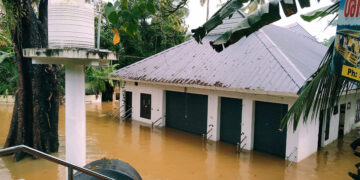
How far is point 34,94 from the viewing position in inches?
377

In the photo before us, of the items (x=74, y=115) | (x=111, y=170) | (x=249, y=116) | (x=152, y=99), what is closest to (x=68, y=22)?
(x=74, y=115)

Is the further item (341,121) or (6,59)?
(341,121)

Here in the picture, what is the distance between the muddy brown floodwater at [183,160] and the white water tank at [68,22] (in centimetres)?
494

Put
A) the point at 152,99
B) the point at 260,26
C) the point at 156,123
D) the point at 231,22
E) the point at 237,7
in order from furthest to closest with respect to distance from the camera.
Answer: the point at 152,99 < the point at 156,123 < the point at 231,22 < the point at 237,7 < the point at 260,26

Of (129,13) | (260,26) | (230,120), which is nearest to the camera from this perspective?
(129,13)

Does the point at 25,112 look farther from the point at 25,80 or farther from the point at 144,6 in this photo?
the point at 144,6

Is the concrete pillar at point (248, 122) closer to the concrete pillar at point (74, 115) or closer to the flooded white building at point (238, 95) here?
the flooded white building at point (238, 95)

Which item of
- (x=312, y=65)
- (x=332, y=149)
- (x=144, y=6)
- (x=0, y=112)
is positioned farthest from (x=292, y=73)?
(x=0, y=112)

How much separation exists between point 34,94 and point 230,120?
814cm

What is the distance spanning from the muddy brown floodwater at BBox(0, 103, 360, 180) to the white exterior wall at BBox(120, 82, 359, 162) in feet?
1.57

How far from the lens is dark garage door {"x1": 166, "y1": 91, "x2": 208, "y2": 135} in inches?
514

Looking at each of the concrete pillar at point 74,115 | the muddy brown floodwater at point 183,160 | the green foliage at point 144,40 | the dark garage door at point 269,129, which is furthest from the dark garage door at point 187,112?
the green foliage at point 144,40

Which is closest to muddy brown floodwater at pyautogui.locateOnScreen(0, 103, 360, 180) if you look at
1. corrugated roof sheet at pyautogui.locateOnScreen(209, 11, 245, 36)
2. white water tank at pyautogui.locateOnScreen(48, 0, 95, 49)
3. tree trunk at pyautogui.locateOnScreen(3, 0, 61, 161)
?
tree trunk at pyautogui.locateOnScreen(3, 0, 61, 161)

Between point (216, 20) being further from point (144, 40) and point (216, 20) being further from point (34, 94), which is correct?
point (144, 40)
